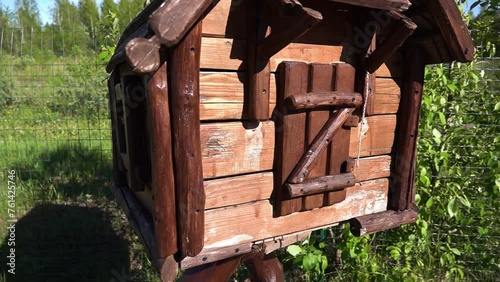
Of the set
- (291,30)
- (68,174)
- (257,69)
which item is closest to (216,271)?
(257,69)

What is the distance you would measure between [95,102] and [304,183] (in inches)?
127

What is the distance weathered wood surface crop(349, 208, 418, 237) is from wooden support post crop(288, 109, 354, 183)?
50cm

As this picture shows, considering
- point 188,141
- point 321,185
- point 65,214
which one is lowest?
point 65,214

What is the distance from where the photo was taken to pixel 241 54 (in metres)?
1.46

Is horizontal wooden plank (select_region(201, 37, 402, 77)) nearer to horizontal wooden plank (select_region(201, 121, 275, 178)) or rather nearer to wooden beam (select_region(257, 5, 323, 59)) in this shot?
wooden beam (select_region(257, 5, 323, 59))

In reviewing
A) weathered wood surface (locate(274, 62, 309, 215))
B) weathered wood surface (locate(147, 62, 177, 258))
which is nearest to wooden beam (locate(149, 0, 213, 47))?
weathered wood surface (locate(147, 62, 177, 258))

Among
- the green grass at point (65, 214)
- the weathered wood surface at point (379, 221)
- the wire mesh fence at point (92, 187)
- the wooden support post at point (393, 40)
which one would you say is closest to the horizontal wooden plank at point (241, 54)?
the wooden support post at point (393, 40)

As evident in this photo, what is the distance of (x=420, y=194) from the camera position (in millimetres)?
2896

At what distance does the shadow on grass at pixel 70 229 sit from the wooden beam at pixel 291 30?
2493mm

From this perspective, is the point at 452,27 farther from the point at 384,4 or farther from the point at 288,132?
the point at 288,132

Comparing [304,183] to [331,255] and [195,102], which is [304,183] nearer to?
[195,102]

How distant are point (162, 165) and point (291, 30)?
661 mm

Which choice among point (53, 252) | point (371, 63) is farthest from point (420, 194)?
point (53, 252)

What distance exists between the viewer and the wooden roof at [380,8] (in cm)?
114
